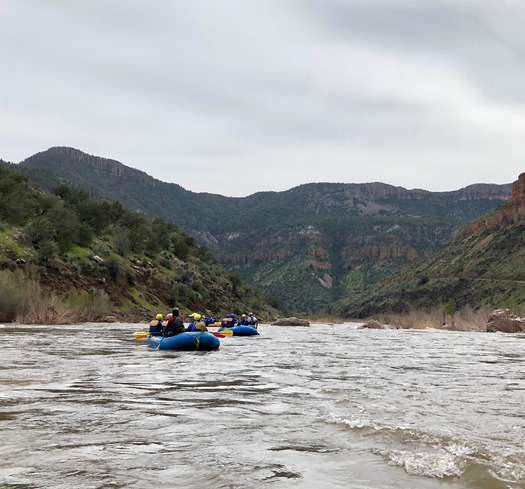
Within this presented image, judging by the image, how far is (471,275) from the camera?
317ft

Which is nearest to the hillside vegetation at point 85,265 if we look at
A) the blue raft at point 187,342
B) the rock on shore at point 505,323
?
the blue raft at point 187,342

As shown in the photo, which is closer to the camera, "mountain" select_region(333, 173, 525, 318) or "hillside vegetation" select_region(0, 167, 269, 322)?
"hillside vegetation" select_region(0, 167, 269, 322)

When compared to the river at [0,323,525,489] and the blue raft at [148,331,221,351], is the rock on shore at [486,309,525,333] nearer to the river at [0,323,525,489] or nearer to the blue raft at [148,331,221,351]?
the blue raft at [148,331,221,351]

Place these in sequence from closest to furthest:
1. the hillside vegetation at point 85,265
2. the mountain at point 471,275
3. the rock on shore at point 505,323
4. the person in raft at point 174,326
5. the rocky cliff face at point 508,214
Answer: the person in raft at point 174,326
the hillside vegetation at point 85,265
the rock on shore at point 505,323
the mountain at point 471,275
the rocky cliff face at point 508,214

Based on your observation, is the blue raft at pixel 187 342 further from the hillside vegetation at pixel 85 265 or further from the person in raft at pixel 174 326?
the hillside vegetation at pixel 85 265

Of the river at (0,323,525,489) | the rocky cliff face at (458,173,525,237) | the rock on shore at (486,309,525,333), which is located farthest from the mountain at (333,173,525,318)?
the river at (0,323,525,489)

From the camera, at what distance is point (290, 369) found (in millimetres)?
16234

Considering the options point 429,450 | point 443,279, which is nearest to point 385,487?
point 429,450

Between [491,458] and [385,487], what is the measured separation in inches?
72.9

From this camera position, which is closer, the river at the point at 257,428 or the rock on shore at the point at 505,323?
the river at the point at 257,428

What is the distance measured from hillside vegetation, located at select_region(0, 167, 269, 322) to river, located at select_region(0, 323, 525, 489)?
25.9 meters

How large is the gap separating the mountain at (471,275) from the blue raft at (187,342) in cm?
5557

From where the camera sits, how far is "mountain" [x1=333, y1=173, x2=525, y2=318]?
84875mm

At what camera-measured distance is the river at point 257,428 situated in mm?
5438
